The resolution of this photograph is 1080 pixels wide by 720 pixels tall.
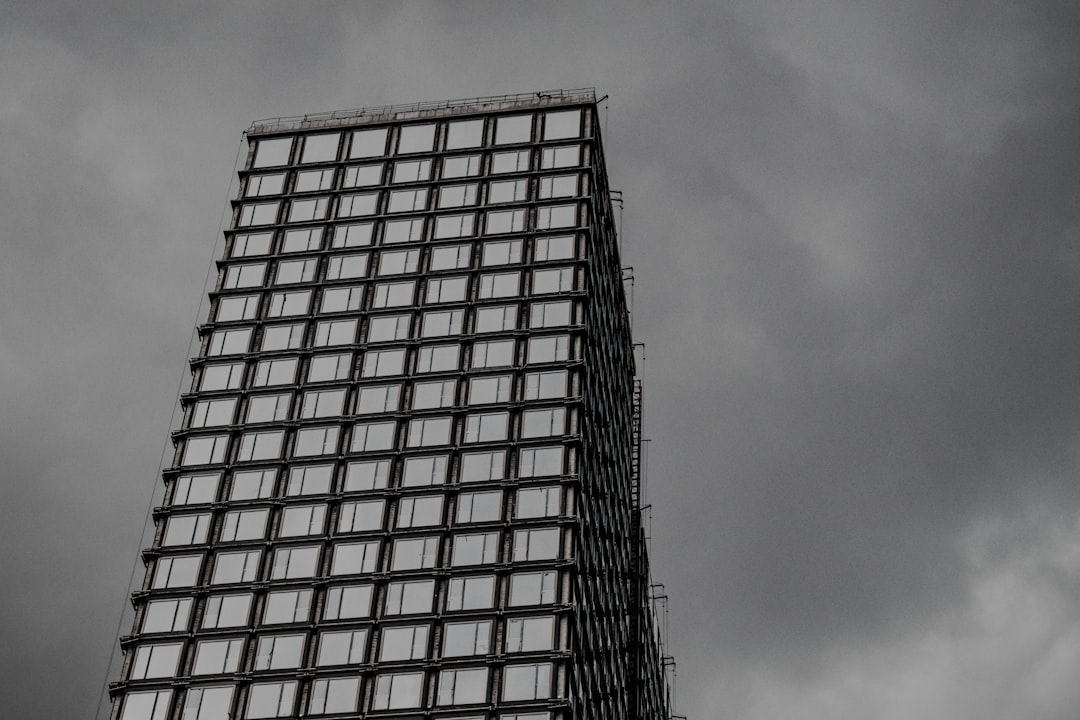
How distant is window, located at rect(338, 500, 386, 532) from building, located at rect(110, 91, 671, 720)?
0.20 m

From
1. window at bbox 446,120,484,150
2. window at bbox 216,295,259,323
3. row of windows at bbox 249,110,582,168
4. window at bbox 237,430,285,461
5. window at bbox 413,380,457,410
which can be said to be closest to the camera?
window at bbox 237,430,285,461

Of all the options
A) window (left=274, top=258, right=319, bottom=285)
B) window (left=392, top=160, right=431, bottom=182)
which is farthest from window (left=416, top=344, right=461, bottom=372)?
window (left=392, top=160, right=431, bottom=182)

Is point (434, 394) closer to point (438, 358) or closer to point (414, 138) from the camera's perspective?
point (438, 358)

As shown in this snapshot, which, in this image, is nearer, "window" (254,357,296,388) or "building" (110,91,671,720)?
"building" (110,91,671,720)

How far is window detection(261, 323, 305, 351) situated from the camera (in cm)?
14962

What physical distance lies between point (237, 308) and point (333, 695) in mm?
41840

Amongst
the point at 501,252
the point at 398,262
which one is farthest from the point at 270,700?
the point at 501,252

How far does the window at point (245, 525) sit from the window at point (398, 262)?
2634 cm

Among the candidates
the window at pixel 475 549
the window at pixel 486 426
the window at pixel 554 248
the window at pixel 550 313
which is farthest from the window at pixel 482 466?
the window at pixel 554 248

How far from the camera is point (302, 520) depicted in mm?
136625

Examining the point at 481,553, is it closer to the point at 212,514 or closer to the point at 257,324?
the point at 212,514

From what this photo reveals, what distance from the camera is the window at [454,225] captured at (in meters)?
155

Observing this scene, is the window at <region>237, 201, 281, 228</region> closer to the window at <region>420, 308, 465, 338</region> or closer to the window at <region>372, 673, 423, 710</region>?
the window at <region>420, 308, 465, 338</region>

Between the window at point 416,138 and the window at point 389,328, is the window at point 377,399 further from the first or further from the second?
the window at point 416,138
